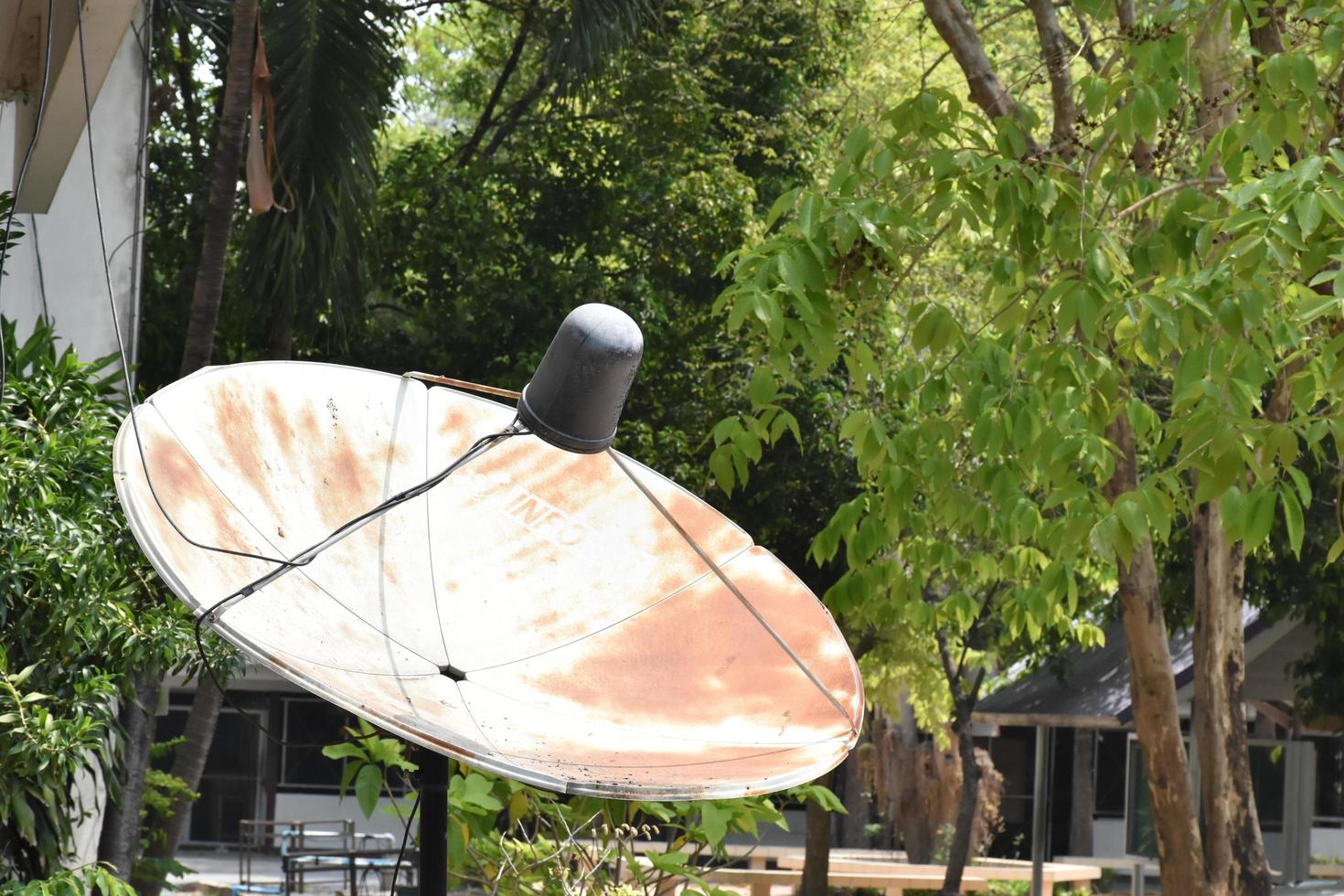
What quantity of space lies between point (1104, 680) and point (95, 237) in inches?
471

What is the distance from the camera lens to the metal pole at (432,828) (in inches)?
115

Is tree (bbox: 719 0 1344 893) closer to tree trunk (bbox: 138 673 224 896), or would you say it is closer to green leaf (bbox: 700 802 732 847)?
green leaf (bbox: 700 802 732 847)

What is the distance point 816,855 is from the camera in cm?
1689

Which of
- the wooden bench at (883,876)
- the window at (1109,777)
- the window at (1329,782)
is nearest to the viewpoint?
the wooden bench at (883,876)

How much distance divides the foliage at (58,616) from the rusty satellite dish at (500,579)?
1.28 metres

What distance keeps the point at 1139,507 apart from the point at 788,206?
1.61m

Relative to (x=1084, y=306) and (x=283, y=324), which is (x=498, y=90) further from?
(x=1084, y=306)

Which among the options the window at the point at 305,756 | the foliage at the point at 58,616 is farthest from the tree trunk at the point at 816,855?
the foliage at the point at 58,616

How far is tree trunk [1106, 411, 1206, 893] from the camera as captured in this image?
7316 millimetres

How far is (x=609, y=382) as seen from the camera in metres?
2.80

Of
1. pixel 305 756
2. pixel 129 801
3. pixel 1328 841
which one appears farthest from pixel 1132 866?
pixel 305 756

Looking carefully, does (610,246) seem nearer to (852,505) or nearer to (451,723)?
(852,505)

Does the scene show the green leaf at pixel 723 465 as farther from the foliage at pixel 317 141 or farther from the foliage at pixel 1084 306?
the foliage at pixel 317 141

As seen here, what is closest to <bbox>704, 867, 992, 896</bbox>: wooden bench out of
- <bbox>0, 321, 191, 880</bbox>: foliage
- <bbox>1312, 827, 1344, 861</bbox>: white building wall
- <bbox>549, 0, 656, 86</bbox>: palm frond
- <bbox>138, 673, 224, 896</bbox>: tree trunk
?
<bbox>1312, 827, 1344, 861</bbox>: white building wall
